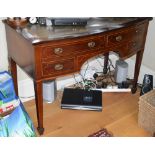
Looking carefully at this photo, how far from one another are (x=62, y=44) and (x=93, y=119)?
729mm

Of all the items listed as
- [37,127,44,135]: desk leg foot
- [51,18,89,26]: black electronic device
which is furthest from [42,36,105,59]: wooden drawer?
[37,127,44,135]: desk leg foot

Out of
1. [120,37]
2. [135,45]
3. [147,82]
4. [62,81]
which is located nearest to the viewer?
[120,37]

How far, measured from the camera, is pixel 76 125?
1.87 metres

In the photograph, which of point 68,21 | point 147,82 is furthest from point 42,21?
point 147,82

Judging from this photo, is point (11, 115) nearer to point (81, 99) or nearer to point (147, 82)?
point (81, 99)

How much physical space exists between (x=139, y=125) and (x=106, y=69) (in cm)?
73

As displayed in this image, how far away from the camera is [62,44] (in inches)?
56.6

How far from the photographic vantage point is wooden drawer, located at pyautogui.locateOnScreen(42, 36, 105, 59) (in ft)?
4.68

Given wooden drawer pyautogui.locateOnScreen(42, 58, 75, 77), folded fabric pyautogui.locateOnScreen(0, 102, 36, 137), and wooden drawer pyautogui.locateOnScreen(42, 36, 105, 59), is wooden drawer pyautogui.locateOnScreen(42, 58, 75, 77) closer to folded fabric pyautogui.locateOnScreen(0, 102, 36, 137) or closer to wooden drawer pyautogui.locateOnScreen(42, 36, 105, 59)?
wooden drawer pyautogui.locateOnScreen(42, 36, 105, 59)

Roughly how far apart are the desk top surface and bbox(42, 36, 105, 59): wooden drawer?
4 cm
